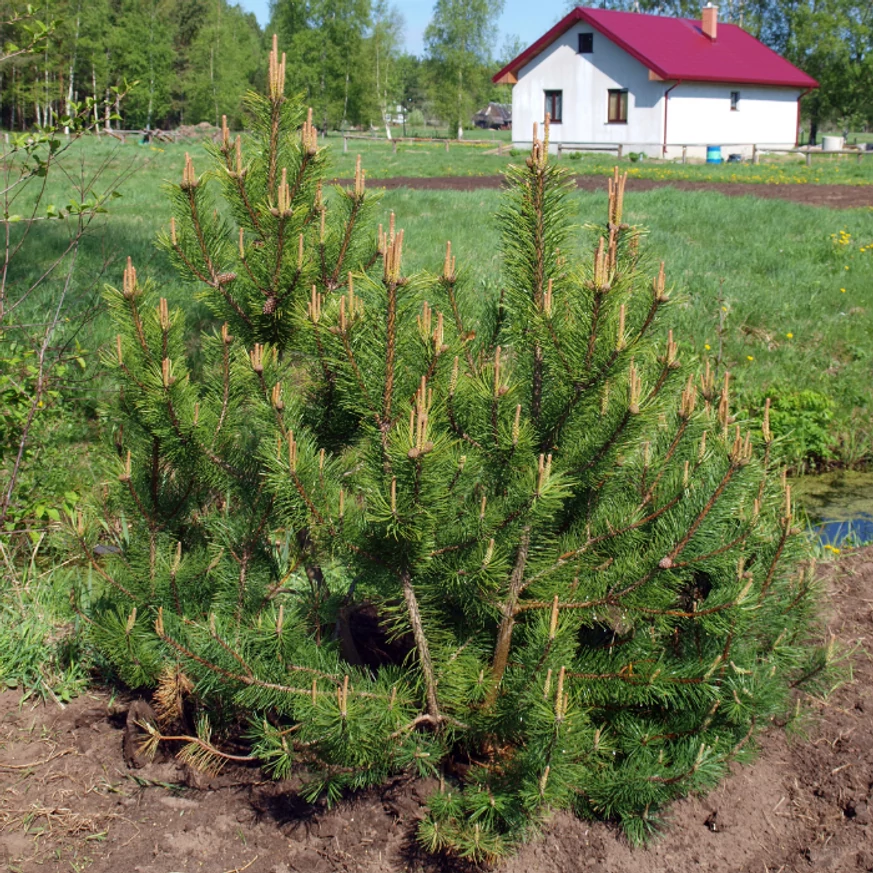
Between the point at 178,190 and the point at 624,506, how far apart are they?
1620 millimetres

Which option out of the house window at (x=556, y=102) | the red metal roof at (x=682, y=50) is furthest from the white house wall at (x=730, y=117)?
the house window at (x=556, y=102)

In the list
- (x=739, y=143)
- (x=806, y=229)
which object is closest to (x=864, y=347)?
(x=806, y=229)

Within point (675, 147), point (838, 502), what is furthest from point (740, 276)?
point (675, 147)

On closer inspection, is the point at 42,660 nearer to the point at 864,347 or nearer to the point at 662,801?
the point at 662,801

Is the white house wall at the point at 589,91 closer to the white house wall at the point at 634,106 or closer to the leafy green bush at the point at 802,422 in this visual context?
the white house wall at the point at 634,106

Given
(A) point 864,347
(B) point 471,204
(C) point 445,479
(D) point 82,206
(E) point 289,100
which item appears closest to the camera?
(C) point 445,479

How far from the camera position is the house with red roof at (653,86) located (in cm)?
3766

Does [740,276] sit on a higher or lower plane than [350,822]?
higher

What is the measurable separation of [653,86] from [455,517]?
3821 centimetres

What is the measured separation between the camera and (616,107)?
39281 mm

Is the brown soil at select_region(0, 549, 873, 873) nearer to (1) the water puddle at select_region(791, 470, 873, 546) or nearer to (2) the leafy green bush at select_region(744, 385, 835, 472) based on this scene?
(1) the water puddle at select_region(791, 470, 873, 546)

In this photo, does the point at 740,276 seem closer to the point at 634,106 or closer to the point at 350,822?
the point at 350,822

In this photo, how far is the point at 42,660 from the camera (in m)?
3.62

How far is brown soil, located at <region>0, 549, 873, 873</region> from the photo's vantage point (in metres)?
2.78
